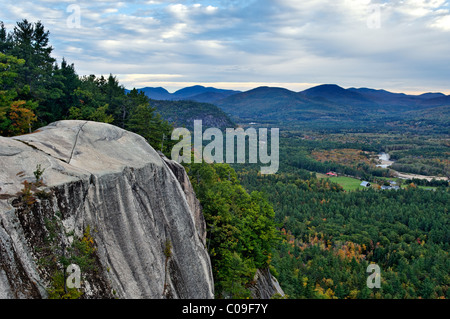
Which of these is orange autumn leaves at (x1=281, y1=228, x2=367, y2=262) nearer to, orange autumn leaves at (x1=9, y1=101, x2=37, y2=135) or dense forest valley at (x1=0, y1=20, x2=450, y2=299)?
dense forest valley at (x1=0, y1=20, x2=450, y2=299)

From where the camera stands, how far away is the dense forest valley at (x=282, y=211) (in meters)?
26.0

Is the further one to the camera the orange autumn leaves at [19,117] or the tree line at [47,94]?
the tree line at [47,94]

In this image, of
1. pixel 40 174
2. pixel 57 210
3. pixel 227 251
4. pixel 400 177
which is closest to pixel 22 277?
pixel 57 210

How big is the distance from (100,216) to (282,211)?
95.2m

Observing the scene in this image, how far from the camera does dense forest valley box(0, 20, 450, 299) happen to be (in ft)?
85.3

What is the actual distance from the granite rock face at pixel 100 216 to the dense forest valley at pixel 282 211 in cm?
644

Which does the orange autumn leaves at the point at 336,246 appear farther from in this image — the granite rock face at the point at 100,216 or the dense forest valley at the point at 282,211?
the granite rock face at the point at 100,216

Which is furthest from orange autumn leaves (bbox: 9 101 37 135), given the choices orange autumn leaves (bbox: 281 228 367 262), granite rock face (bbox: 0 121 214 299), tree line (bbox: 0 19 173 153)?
orange autumn leaves (bbox: 281 228 367 262)

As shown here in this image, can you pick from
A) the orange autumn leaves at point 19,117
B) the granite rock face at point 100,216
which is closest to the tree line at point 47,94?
the orange autumn leaves at point 19,117

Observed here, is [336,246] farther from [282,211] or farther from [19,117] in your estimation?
[19,117]

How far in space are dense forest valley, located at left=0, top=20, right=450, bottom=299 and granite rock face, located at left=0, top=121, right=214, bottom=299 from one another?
6443 mm

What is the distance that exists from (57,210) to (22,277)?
9.49ft
